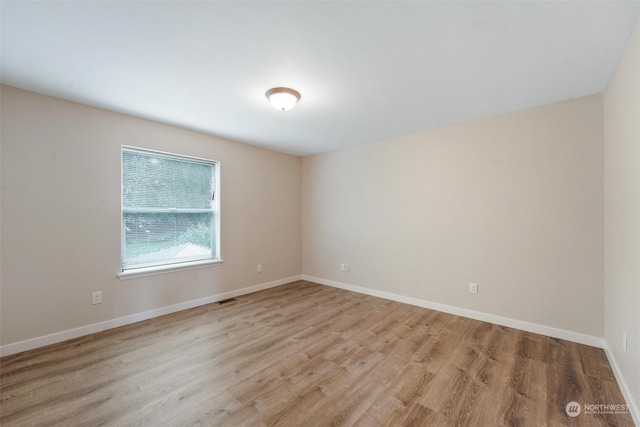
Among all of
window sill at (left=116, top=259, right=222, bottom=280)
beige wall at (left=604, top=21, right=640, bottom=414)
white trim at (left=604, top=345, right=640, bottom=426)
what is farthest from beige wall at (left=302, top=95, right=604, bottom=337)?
window sill at (left=116, top=259, right=222, bottom=280)

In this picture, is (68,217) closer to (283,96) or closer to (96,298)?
(96,298)

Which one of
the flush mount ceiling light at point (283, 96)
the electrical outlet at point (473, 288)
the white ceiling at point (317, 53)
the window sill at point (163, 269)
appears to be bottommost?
the electrical outlet at point (473, 288)

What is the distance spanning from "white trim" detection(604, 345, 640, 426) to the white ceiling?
2.28 m

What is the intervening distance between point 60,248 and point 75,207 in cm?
42

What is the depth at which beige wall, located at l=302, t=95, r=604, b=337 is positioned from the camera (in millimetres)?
2461

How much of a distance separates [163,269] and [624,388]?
167 inches

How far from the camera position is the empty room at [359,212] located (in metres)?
1.60

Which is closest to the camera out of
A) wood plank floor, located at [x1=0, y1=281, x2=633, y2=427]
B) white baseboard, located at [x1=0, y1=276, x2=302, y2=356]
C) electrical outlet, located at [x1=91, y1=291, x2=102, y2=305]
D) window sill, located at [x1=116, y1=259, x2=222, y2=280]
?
wood plank floor, located at [x1=0, y1=281, x2=633, y2=427]

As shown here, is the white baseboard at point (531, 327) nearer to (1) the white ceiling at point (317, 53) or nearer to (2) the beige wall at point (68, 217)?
(1) the white ceiling at point (317, 53)

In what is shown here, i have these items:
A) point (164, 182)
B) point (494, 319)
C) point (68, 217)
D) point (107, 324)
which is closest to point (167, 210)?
point (164, 182)

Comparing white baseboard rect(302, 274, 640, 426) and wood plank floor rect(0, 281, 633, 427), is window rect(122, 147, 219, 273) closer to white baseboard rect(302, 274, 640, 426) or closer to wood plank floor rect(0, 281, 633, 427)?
wood plank floor rect(0, 281, 633, 427)

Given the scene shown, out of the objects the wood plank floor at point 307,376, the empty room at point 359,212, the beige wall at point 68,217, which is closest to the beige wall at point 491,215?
the empty room at point 359,212

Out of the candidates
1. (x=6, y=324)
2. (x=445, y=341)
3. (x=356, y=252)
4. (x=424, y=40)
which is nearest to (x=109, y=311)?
(x=6, y=324)

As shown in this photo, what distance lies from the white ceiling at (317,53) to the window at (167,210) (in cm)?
69
